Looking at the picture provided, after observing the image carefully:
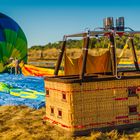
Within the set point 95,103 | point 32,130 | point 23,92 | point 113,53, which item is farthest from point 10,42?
point 95,103

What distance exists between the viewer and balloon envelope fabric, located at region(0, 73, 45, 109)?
41.5ft

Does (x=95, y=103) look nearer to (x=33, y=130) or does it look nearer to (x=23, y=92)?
(x=33, y=130)

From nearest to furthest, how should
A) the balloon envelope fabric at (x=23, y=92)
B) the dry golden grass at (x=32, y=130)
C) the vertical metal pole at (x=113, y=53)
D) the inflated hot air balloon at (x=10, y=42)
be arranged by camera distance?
the dry golden grass at (x=32, y=130) < the vertical metal pole at (x=113, y=53) < the balloon envelope fabric at (x=23, y=92) < the inflated hot air balloon at (x=10, y=42)

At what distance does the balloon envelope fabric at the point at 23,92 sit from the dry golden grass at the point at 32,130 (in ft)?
4.24

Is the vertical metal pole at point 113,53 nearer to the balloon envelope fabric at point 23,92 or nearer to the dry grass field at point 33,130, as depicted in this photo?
the dry grass field at point 33,130

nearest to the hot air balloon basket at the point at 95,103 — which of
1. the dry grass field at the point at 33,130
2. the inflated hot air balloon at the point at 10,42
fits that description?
the dry grass field at the point at 33,130

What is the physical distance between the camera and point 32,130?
873 cm

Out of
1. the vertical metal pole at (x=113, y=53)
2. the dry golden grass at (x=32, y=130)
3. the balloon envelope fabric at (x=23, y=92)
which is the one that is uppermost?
the vertical metal pole at (x=113, y=53)

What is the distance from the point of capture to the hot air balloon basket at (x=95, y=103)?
806cm

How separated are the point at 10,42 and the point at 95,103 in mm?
20626

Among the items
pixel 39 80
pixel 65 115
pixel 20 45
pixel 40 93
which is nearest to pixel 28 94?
pixel 40 93

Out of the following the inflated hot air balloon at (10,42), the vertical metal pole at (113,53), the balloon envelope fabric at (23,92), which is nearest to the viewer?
the vertical metal pole at (113,53)

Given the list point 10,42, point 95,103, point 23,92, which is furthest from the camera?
point 10,42

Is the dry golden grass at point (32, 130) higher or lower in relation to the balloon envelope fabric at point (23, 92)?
lower
